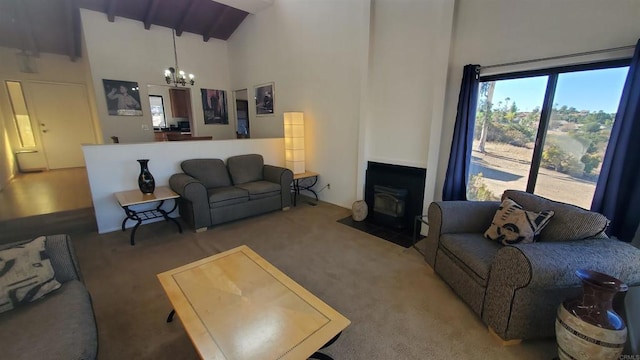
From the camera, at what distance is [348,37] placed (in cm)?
377

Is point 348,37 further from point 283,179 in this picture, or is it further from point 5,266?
point 5,266

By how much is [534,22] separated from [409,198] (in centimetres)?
211

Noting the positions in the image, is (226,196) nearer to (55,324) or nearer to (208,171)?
(208,171)

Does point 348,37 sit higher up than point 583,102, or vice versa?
point 348,37

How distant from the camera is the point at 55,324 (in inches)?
47.0

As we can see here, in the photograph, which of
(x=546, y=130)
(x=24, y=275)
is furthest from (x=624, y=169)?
(x=24, y=275)

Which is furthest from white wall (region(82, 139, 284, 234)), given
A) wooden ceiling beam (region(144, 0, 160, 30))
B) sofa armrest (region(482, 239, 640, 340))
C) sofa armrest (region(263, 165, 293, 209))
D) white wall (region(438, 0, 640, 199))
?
sofa armrest (region(482, 239, 640, 340))

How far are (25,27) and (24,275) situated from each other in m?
6.25

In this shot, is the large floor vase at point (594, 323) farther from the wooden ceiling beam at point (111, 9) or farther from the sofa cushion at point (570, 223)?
the wooden ceiling beam at point (111, 9)

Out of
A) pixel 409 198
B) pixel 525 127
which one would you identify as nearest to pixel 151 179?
pixel 409 198

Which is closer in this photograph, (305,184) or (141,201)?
(141,201)

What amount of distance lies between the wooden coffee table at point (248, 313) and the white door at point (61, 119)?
7204 millimetres

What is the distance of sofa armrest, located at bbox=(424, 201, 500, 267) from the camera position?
224 centimetres

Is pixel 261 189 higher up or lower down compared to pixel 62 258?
lower down
